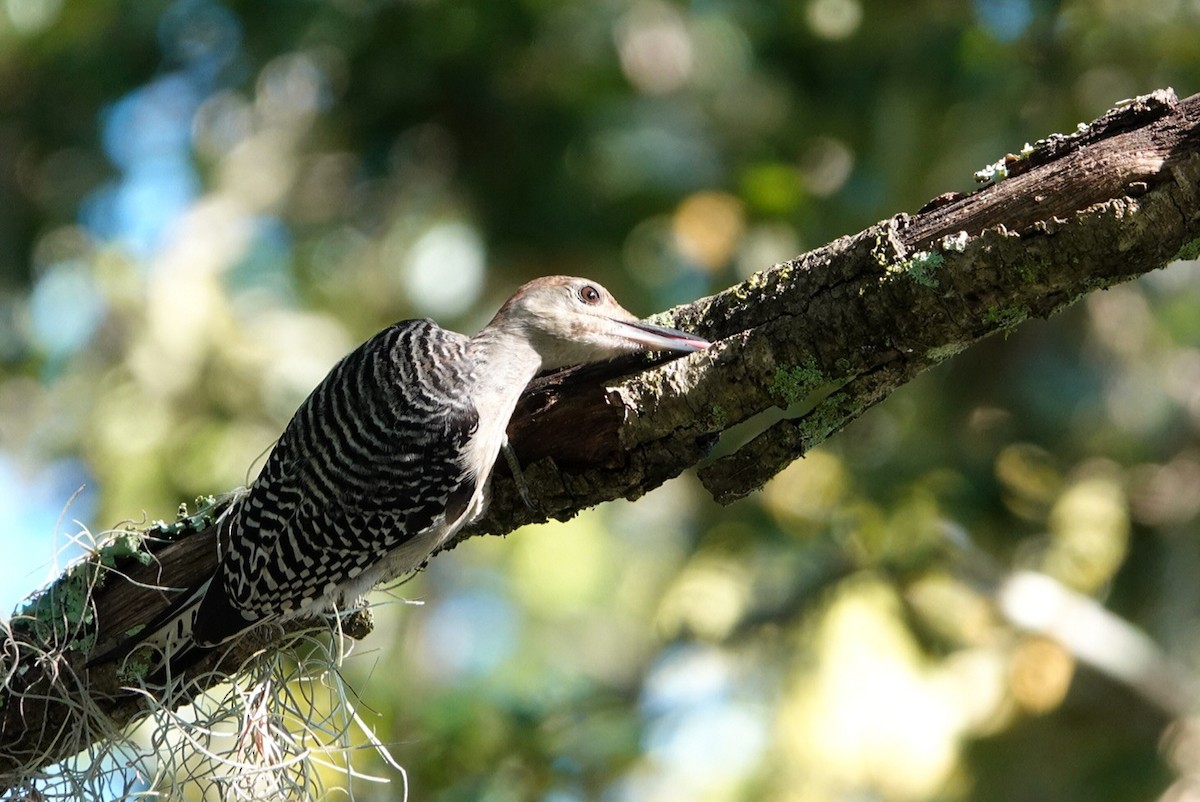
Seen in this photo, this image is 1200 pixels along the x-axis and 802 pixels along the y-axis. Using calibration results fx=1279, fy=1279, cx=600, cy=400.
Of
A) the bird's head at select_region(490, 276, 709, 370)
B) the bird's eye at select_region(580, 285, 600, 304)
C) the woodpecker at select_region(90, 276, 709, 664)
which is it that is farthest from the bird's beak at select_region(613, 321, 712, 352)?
the bird's eye at select_region(580, 285, 600, 304)

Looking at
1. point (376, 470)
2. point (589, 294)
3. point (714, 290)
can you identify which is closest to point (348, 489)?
point (376, 470)

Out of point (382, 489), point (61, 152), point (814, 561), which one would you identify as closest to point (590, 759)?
point (814, 561)

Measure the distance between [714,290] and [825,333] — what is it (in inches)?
250

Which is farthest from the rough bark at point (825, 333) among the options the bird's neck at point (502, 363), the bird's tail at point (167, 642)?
the bird's neck at point (502, 363)

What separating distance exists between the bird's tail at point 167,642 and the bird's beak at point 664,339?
1.54 meters

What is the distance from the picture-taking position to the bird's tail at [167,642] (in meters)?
3.99

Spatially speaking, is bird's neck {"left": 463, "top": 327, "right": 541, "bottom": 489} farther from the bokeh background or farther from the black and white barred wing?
the bokeh background

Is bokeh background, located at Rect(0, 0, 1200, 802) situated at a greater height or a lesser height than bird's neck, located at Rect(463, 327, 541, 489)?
lesser

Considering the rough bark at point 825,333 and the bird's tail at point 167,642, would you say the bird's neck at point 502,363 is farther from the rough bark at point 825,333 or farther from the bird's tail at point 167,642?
the bird's tail at point 167,642

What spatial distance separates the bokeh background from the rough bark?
392 cm

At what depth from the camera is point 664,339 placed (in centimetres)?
388

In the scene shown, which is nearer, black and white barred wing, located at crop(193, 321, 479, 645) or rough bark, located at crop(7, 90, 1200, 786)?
rough bark, located at crop(7, 90, 1200, 786)

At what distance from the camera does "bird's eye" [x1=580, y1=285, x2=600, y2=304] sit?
477cm

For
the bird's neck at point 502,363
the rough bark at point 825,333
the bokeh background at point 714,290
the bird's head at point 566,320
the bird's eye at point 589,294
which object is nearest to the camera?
the rough bark at point 825,333
